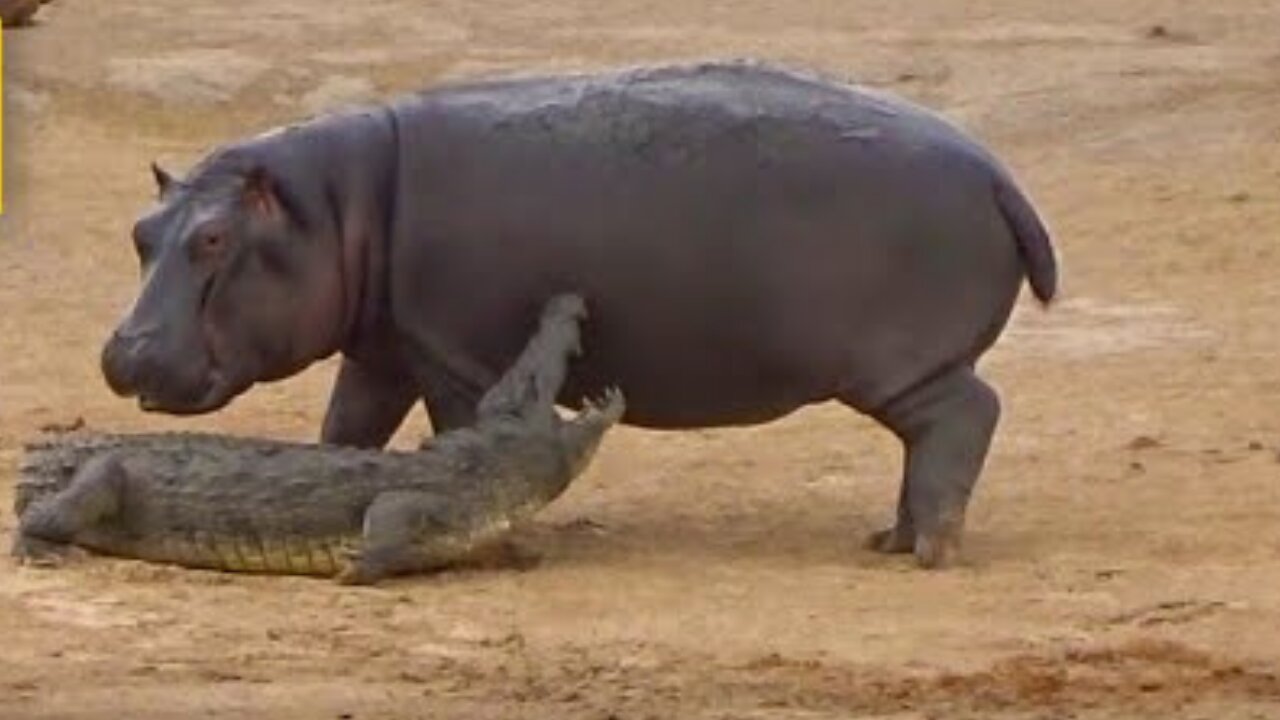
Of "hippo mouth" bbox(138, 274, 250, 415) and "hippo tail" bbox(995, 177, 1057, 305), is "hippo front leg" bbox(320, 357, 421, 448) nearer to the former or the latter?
"hippo mouth" bbox(138, 274, 250, 415)

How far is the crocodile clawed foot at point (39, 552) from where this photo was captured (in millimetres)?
8164

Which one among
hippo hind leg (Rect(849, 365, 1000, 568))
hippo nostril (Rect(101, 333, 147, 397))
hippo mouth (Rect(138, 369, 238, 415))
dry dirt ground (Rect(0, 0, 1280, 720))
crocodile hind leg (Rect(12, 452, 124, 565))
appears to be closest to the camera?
dry dirt ground (Rect(0, 0, 1280, 720))

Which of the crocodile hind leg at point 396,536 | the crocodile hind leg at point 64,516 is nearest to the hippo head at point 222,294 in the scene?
the crocodile hind leg at point 64,516

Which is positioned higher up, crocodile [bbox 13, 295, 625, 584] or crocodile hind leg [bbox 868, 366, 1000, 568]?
crocodile [bbox 13, 295, 625, 584]

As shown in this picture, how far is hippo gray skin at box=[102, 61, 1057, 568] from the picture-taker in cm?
863

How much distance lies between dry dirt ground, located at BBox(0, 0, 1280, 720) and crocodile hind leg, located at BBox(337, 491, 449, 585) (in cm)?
6

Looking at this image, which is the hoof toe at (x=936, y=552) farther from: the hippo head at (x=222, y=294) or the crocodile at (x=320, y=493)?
the hippo head at (x=222, y=294)

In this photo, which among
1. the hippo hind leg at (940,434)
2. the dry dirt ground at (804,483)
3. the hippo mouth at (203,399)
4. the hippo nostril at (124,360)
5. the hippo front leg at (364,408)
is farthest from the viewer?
the hippo front leg at (364,408)

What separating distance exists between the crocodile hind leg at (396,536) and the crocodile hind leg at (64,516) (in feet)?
1.68

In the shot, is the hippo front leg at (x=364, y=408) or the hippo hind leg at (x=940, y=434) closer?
the hippo hind leg at (x=940, y=434)

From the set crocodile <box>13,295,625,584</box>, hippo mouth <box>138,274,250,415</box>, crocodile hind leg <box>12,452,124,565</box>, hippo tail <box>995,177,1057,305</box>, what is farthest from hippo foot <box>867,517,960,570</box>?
crocodile hind leg <box>12,452,124,565</box>

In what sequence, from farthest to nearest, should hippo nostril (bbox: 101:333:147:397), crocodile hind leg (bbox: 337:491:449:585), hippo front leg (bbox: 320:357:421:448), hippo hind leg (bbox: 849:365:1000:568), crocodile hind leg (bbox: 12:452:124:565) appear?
hippo front leg (bbox: 320:357:421:448), hippo hind leg (bbox: 849:365:1000:568), hippo nostril (bbox: 101:333:147:397), crocodile hind leg (bbox: 12:452:124:565), crocodile hind leg (bbox: 337:491:449:585)

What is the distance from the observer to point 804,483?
971cm

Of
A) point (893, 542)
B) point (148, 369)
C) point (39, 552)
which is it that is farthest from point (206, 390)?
point (893, 542)
